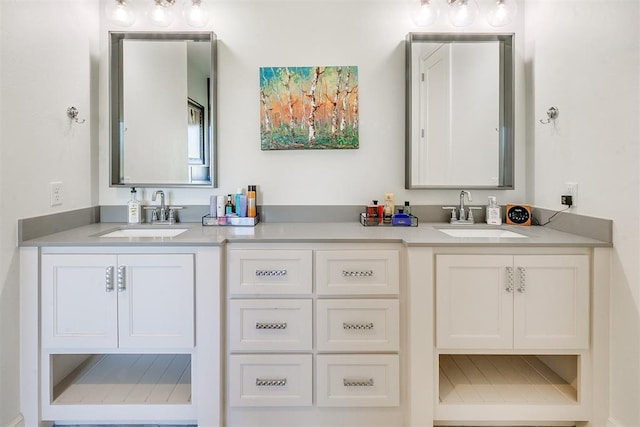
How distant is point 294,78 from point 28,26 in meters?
1.19

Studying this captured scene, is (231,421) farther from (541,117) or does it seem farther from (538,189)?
(541,117)

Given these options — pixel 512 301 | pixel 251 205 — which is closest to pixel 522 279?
pixel 512 301

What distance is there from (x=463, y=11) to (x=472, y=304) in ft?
4.96

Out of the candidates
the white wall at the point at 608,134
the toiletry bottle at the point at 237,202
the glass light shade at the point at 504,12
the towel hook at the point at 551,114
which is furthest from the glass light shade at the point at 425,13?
the toiletry bottle at the point at 237,202

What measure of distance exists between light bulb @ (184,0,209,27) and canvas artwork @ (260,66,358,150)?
397 mm

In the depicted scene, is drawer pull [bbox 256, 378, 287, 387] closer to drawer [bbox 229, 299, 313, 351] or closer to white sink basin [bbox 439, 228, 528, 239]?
drawer [bbox 229, 299, 313, 351]

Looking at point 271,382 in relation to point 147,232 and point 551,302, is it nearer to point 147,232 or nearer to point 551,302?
point 147,232

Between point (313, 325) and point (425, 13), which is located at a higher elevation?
point (425, 13)

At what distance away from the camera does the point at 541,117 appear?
7.28 ft

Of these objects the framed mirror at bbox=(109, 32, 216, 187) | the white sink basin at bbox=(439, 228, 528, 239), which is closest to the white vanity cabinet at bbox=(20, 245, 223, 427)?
the framed mirror at bbox=(109, 32, 216, 187)

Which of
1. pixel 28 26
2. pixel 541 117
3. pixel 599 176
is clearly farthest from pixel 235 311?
pixel 541 117

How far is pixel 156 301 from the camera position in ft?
5.75

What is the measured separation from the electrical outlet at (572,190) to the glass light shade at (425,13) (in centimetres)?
107

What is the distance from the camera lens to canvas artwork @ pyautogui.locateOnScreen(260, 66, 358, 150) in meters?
2.34
